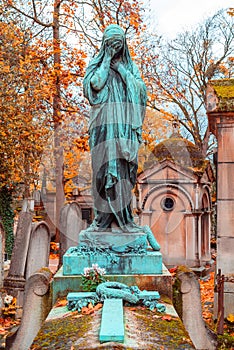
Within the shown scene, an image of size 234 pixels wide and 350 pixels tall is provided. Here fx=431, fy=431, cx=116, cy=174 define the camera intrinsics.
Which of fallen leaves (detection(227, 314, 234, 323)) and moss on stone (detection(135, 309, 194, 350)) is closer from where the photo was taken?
moss on stone (detection(135, 309, 194, 350))

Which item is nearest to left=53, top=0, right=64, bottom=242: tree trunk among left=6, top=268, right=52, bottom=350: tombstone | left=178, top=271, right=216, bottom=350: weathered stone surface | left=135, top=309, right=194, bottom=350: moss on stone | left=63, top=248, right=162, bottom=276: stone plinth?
left=6, top=268, right=52, bottom=350: tombstone

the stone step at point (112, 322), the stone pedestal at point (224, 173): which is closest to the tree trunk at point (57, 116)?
the stone pedestal at point (224, 173)

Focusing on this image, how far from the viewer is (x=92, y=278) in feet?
13.6

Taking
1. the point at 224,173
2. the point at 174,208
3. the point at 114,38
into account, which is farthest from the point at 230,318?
the point at 174,208

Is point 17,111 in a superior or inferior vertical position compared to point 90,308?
superior

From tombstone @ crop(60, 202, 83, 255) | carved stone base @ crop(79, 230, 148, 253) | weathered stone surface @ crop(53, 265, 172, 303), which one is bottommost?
weathered stone surface @ crop(53, 265, 172, 303)

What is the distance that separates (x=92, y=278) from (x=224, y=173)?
3.97 meters

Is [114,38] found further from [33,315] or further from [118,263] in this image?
[33,315]

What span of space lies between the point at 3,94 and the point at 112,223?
9.13m

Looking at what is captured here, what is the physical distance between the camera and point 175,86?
22094 millimetres

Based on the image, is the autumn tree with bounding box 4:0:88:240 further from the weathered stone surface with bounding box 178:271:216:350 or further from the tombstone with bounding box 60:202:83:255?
the weathered stone surface with bounding box 178:271:216:350

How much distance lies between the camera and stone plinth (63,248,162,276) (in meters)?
4.43

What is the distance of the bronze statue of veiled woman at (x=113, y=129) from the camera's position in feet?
16.0

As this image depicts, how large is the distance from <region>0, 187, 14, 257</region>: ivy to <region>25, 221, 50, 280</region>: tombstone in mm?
6348
